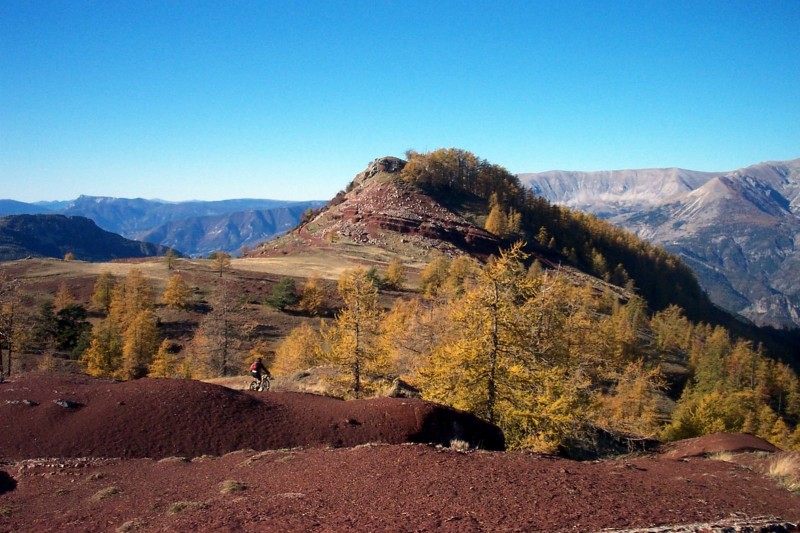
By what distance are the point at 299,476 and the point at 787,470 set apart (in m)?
12.2

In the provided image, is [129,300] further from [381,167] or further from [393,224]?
[381,167]

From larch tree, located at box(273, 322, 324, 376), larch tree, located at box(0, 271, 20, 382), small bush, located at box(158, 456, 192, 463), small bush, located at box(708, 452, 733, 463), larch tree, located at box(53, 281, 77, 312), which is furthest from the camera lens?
larch tree, located at box(53, 281, 77, 312)

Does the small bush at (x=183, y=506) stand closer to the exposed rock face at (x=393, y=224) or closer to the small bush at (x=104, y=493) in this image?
the small bush at (x=104, y=493)

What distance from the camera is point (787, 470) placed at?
11.1 meters

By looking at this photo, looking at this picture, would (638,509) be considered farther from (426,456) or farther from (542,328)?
(542,328)

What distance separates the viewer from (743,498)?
28.8ft

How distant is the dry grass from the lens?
10096 millimetres

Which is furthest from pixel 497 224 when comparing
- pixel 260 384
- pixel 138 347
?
pixel 260 384

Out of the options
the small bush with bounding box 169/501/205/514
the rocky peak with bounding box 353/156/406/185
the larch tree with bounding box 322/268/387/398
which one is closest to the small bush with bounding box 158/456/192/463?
the small bush with bounding box 169/501/205/514

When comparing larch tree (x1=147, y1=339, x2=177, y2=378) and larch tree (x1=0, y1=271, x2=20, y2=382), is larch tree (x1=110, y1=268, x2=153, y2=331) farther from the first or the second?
larch tree (x1=0, y1=271, x2=20, y2=382)

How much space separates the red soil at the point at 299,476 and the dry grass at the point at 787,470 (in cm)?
33

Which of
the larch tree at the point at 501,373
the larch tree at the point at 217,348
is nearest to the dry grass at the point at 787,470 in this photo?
the larch tree at the point at 501,373

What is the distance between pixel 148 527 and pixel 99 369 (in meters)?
36.8

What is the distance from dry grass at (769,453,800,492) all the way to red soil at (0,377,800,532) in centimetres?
33
